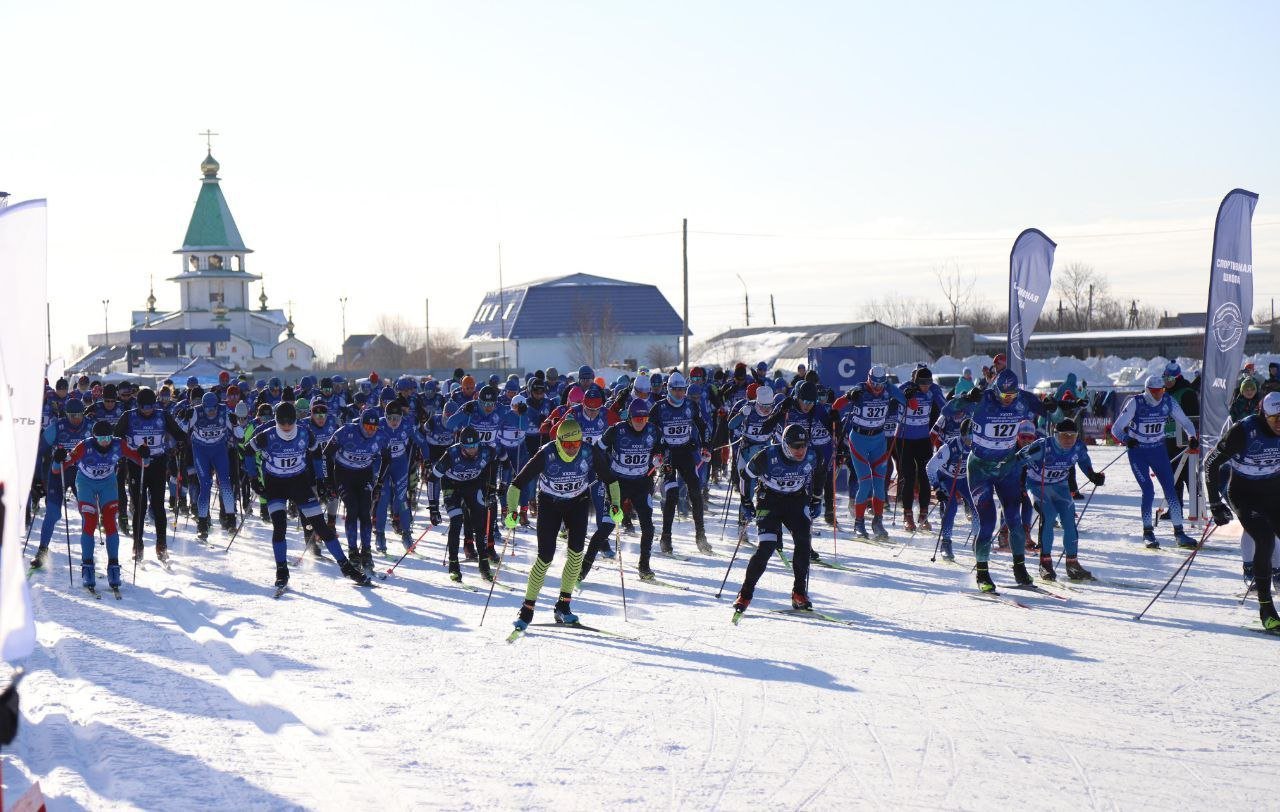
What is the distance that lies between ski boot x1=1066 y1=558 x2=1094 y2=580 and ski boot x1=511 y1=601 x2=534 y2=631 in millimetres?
5671

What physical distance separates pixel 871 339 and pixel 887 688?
202ft

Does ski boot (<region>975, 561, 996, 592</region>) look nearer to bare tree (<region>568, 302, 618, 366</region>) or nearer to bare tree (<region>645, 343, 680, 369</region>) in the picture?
bare tree (<region>568, 302, 618, 366</region>)

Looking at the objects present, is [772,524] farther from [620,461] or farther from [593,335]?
[593,335]

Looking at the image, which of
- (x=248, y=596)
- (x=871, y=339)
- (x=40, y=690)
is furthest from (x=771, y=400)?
(x=871, y=339)

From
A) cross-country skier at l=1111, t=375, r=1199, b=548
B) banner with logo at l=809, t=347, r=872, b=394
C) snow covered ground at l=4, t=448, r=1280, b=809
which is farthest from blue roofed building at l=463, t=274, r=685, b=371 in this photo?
snow covered ground at l=4, t=448, r=1280, b=809

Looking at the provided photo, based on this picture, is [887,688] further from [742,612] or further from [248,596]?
[248,596]

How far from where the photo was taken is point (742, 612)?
37.7 feet

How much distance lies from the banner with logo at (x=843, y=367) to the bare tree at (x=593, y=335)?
5632 centimetres

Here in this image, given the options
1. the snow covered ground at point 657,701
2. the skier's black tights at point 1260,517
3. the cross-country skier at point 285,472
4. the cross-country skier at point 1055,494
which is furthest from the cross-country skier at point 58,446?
the skier's black tights at point 1260,517

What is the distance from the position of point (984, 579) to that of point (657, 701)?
4948 mm

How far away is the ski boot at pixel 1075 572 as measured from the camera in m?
13.2

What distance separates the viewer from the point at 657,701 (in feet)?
28.5

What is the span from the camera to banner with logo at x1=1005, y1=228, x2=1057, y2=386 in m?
19.3

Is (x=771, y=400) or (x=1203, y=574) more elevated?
(x=771, y=400)
